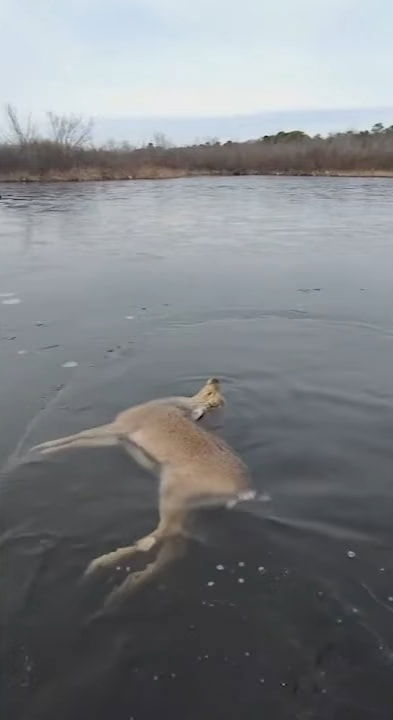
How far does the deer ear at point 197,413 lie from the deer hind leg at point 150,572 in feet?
5.04

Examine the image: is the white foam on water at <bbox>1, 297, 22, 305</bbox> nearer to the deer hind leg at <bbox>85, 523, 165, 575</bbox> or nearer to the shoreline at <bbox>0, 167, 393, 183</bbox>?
the deer hind leg at <bbox>85, 523, 165, 575</bbox>

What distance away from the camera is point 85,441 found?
5152 mm

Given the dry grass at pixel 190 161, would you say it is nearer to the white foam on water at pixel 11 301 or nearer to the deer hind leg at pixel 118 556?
the white foam on water at pixel 11 301

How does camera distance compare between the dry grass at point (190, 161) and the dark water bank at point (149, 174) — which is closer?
the dark water bank at point (149, 174)

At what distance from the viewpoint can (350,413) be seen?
236 inches

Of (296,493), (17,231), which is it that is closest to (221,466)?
(296,493)

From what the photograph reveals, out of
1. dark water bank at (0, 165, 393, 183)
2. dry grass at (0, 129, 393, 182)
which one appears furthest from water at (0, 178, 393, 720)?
dry grass at (0, 129, 393, 182)

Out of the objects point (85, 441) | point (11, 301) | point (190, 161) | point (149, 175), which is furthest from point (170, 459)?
point (190, 161)

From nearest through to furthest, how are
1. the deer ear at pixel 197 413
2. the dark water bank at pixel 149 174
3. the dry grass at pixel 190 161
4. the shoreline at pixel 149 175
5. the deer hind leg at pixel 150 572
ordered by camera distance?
1. the deer hind leg at pixel 150 572
2. the deer ear at pixel 197 413
3. the shoreline at pixel 149 175
4. the dark water bank at pixel 149 174
5. the dry grass at pixel 190 161

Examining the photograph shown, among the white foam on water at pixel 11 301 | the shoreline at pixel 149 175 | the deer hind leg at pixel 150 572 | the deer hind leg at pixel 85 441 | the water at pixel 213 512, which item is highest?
the deer hind leg at pixel 85 441

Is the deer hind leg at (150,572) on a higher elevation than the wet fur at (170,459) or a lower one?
lower

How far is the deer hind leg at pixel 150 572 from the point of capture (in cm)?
354

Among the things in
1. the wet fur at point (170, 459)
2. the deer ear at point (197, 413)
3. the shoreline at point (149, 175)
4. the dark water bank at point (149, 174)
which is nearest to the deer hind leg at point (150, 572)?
the wet fur at point (170, 459)

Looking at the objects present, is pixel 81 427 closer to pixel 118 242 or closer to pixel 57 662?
pixel 57 662
